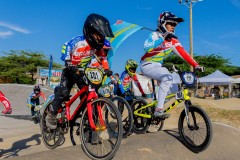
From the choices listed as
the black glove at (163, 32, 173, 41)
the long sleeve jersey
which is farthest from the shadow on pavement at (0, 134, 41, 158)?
the black glove at (163, 32, 173, 41)

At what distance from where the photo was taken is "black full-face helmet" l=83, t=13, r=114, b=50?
4422mm

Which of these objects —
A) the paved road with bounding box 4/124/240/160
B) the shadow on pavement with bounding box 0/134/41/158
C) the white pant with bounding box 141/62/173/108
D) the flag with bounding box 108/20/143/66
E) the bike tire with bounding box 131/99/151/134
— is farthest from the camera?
the flag with bounding box 108/20/143/66

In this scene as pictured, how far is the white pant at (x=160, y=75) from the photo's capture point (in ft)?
18.7

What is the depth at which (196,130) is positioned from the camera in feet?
16.2

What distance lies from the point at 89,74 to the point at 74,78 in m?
0.77

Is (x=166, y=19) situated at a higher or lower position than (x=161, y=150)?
higher

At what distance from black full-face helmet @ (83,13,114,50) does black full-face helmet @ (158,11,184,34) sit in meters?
1.75

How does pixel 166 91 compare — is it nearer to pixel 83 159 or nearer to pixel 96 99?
pixel 96 99

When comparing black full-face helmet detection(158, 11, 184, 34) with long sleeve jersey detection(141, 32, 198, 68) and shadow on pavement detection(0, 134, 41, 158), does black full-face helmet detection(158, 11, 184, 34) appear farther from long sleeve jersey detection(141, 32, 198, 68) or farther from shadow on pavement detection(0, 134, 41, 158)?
shadow on pavement detection(0, 134, 41, 158)

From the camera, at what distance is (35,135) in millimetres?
9031

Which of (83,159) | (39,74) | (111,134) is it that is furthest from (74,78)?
(39,74)

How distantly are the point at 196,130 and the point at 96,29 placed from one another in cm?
215

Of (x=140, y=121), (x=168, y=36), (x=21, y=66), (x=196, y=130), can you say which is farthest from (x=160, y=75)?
(x=21, y=66)

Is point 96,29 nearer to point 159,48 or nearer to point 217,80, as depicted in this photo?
point 159,48
